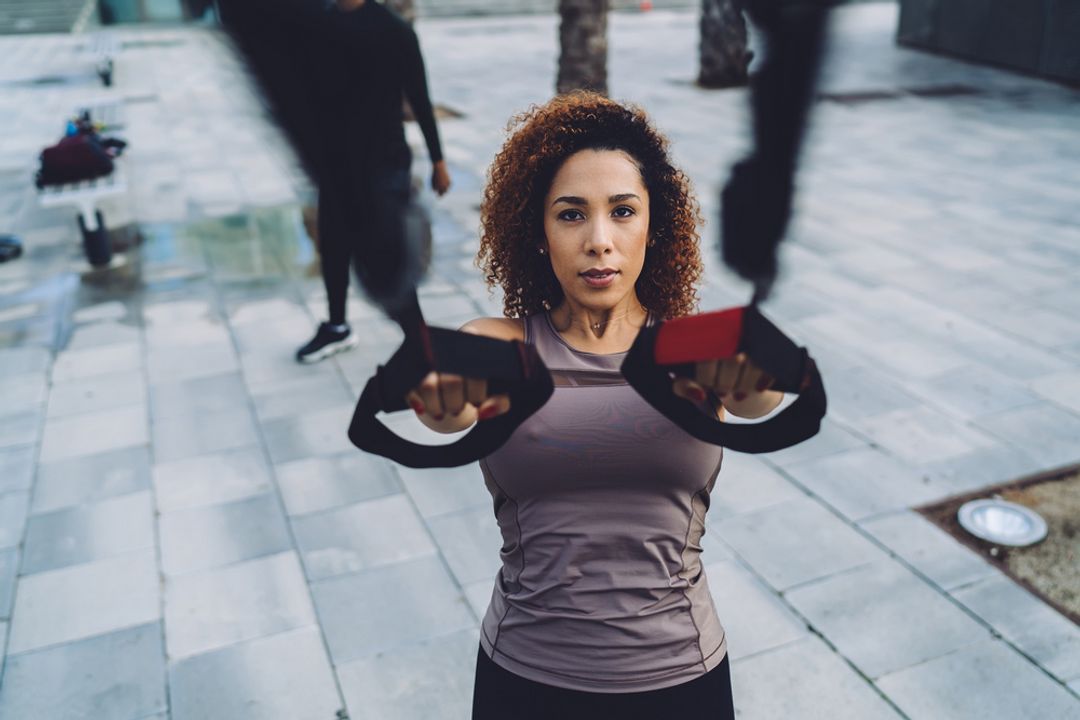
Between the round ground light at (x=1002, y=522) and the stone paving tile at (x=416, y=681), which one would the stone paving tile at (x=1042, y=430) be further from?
the stone paving tile at (x=416, y=681)

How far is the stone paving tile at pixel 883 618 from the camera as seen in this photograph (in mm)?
3201

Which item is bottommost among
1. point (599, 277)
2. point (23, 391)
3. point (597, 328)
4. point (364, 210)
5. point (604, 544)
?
point (23, 391)

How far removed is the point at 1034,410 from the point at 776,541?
6.45 ft

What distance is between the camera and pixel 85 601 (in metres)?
3.56

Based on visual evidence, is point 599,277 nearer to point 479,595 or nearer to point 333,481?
point 479,595

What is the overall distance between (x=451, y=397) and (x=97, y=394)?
4906 millimetres

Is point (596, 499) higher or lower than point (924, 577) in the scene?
higher

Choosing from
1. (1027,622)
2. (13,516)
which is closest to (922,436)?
(1027,622)

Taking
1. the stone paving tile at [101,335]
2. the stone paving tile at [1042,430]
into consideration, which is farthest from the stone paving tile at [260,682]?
the stone paving tile at [1042,430]

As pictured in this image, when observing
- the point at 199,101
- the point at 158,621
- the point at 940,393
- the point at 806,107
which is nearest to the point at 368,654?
the point at 158,621

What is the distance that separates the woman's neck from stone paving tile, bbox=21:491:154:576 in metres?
2.77

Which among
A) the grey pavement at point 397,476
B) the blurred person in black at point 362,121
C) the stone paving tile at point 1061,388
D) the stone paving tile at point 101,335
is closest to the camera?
the blurred person in black at point 362,121

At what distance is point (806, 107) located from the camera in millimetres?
908

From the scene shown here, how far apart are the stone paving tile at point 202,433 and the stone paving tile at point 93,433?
112 mm
